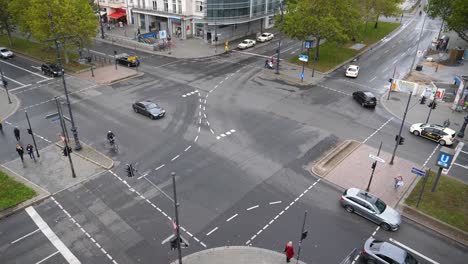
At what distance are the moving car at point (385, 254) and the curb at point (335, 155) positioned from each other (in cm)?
804

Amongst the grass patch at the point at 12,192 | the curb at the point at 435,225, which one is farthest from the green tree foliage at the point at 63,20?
the curb at the point at 435,225

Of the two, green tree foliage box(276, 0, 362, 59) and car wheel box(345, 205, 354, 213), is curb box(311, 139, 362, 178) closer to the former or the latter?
car wheel box(345, 205, 354, 213)

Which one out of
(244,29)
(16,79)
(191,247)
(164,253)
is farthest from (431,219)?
(244,29)

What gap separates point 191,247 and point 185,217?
2.56 m

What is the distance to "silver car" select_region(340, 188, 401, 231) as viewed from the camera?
22.2 m

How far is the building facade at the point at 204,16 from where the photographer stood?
205 ft

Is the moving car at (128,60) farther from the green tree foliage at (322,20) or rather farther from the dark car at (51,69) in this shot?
the green tree foliage at (322,20)

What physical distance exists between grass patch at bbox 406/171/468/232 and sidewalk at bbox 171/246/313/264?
10.6 meters

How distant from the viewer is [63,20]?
4591 centimetres

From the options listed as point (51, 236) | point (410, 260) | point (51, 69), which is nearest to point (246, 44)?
point (51, 69)

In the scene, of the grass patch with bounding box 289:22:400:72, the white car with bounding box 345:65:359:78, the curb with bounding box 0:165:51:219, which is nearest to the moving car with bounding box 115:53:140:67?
the grass patch with bounding box 289:22:400:72

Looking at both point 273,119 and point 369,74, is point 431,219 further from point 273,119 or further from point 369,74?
point 369,74

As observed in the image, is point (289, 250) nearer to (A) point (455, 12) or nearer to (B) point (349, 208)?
(B) point (349, 208)

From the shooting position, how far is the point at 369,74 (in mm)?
50812
